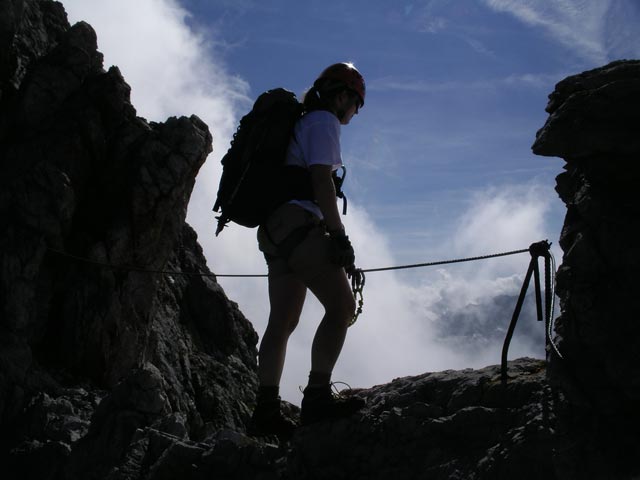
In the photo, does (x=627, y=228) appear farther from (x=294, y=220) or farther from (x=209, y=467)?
(x=209, y=467)

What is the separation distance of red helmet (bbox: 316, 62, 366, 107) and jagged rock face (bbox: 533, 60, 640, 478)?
2.06 meters

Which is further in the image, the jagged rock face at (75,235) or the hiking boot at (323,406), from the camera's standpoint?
the jagged rock face at (75,235)

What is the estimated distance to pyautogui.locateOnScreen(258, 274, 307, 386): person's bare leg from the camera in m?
6.70

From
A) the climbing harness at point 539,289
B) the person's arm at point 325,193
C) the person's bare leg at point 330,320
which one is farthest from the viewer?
the person's bare leg at point 330,320

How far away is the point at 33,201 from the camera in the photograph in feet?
54.5

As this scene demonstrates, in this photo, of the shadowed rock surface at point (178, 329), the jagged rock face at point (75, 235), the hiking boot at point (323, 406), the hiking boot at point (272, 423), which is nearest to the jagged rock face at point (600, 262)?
the shadowed rock surface at point (178, 329)

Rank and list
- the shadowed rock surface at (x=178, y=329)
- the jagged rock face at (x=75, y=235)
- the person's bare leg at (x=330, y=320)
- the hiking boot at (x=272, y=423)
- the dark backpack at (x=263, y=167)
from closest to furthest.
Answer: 1. the shadowed rock surface at (x=178, y=329)
2. the person's bare leg at (x=330, y=320)
3. the dark backpack at (x=263, y=167)
4. the hiking boot at (x=272, y=423)
5. the jagged rock face at (x=75, y=235)

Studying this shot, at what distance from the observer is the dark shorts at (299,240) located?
645 cm

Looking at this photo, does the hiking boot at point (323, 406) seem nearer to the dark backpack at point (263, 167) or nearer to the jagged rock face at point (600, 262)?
the dark backpack at point (263, 167)

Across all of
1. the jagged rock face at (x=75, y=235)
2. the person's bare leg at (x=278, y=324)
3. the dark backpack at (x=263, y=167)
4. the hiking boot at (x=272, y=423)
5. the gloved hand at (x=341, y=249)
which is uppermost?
the jagged rock face at (x=75, y=235)

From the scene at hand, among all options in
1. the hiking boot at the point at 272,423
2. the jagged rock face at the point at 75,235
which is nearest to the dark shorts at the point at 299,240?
the hiking boot at the point at 272,423

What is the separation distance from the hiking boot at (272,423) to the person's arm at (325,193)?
6.65ft

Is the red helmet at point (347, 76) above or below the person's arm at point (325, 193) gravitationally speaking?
above

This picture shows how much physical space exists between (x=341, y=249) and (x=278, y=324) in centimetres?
108
